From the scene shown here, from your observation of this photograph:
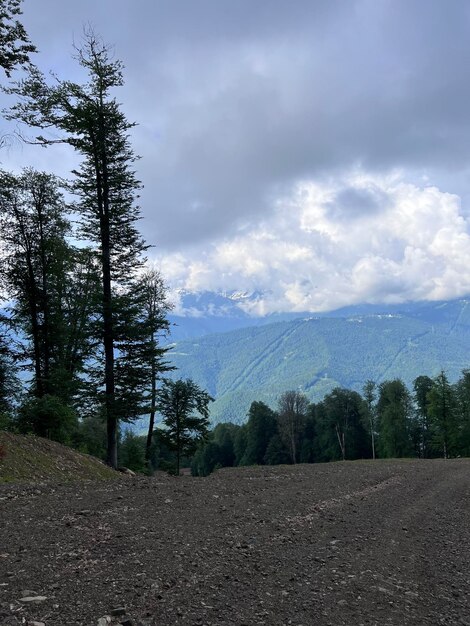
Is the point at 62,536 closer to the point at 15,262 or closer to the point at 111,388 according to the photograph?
the point at 111,388

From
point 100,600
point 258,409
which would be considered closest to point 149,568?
point 100,600

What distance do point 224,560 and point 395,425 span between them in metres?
77.4

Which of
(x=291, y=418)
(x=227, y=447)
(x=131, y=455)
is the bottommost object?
(x=227, y=447)

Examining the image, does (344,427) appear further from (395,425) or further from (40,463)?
(40,463)

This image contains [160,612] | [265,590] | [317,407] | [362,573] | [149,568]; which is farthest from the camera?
[317,407]

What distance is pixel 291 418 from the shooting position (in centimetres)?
8144

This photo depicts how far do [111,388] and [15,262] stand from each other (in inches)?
334

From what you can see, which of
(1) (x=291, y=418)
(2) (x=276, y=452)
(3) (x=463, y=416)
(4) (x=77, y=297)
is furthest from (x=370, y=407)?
(4) (x=77, y=297)

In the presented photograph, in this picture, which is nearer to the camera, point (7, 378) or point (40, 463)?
point (40, 463)

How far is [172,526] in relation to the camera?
7.59m

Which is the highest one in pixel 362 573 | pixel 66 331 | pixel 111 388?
pixel 66 331

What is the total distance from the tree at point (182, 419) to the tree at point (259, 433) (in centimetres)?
5297

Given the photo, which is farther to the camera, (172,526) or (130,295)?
(130,295)

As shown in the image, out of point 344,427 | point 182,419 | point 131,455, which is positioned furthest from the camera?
point 344,427
